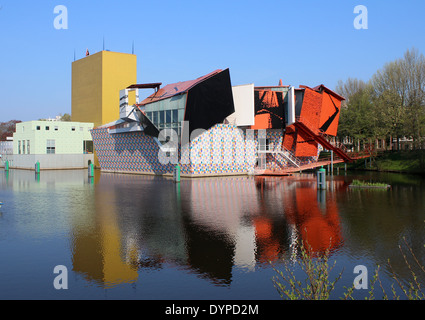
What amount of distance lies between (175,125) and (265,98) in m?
11.7

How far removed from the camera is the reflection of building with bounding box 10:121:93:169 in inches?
2591

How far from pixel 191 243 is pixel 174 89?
109ft

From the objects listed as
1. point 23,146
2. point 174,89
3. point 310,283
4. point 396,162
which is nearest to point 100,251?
point 310,283

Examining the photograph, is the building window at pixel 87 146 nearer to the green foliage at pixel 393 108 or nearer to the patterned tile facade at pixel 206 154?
the patterned tile facade at pixel 206 154

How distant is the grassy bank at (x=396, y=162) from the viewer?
51.5 metres

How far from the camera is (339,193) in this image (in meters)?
26.8

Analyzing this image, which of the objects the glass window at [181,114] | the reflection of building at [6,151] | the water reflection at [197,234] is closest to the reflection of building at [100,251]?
the water reflection at [197,234]

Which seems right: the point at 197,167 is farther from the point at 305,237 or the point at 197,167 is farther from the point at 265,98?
the point at 305,237

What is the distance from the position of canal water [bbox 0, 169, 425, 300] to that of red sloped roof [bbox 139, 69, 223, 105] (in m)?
20.5

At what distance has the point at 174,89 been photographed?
43906 millimetres

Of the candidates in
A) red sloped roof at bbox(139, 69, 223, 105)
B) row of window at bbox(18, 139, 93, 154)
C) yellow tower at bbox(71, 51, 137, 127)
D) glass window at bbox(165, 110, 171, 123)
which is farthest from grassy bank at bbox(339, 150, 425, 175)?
row of window at bbox(18, 139, 93, 154)

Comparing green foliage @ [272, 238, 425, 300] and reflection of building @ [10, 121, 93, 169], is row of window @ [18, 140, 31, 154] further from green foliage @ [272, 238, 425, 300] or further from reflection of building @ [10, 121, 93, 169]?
green foliage @ [272, 238, 425, 300]
